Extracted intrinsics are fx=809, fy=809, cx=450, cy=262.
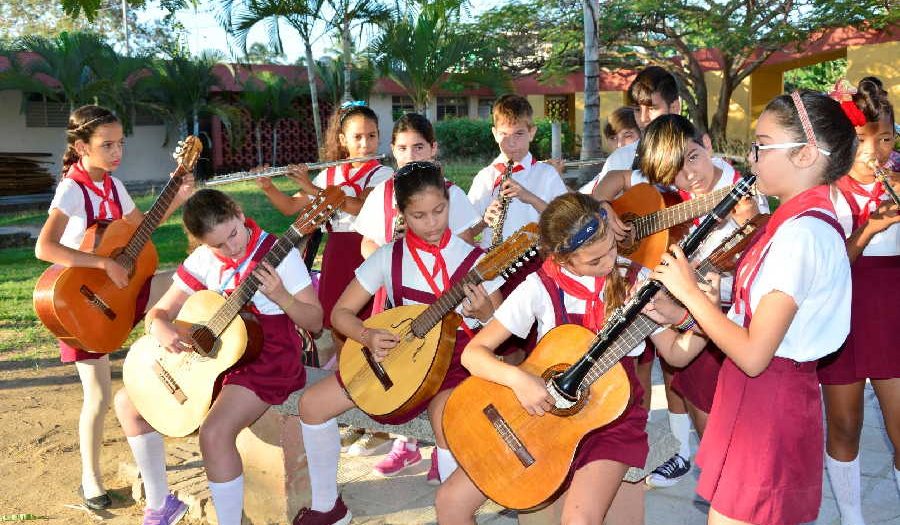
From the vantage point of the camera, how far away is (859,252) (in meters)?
3.30

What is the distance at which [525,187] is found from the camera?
469 centimetres

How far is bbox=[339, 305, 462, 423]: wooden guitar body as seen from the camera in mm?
3412

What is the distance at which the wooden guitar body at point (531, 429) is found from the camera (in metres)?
2.84

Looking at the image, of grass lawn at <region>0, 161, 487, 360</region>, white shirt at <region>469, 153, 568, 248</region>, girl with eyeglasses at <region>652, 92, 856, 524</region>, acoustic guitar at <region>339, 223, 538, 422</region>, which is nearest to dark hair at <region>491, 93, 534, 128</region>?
white shirt at <region>469, 153, 568, 248</region>

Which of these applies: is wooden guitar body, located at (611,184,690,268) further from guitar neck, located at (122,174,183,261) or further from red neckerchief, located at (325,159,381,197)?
guitar neck, located at (122,174,183,261)

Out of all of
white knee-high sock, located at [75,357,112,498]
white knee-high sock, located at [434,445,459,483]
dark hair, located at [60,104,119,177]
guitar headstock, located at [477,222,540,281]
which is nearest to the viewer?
→ guitar headstock, located at [477,222,540,281]

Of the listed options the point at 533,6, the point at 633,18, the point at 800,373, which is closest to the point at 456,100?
the point at 533,6

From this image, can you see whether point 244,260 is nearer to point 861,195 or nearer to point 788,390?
point 788,390

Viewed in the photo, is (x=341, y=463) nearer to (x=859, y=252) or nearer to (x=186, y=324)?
(x=186, y=324)

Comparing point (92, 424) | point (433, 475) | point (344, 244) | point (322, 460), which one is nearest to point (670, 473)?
point (433, 475)

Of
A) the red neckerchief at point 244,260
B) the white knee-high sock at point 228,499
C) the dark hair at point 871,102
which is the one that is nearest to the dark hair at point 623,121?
the dark hair at point 871,102

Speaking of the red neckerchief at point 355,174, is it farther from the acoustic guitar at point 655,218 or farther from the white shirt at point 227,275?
the acoustic guitar at point 655,218

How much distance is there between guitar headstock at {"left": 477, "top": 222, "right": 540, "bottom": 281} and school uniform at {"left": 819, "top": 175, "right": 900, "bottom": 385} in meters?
1.33

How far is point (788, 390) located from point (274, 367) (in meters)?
2.28
